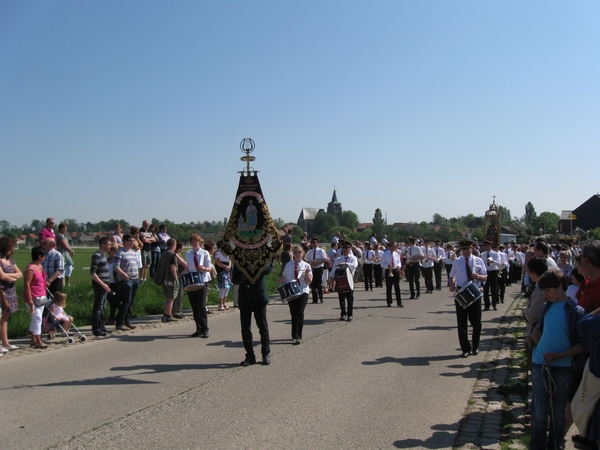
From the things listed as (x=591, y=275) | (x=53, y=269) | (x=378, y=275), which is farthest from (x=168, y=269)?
(x=378, y=275)

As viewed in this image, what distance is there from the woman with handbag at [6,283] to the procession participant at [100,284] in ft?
5.42

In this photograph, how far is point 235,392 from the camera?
718cm

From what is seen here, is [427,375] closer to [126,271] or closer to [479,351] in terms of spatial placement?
[479,351]

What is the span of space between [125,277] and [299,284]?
158 inches

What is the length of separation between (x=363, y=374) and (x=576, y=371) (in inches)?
145

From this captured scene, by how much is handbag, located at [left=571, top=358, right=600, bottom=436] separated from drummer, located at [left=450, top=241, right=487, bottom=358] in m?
5.14

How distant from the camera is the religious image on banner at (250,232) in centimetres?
908

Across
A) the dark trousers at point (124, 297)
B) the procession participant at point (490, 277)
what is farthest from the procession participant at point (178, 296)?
the procession participant at point (490, 277)

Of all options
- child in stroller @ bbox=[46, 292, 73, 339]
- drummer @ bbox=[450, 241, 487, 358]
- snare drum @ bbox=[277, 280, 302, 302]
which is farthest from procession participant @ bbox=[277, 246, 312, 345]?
child in stroller @ bbox=[46, 292, 73, 339]

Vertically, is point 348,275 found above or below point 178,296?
above

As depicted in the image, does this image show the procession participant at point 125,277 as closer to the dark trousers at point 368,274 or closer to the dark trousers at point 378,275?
the dark trousers at point 368,274

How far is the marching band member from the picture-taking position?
1769 centimetres

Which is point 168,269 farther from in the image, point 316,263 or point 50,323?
point 316,263

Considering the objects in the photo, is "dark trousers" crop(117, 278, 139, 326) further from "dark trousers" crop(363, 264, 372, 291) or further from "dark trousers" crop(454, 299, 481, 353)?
"dark trousers" crop(363, 264, 372, 291)
